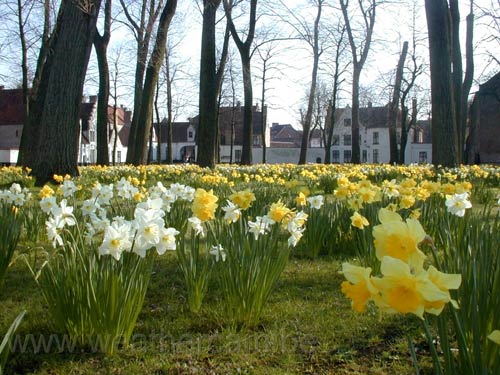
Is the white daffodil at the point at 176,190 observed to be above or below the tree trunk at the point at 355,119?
below

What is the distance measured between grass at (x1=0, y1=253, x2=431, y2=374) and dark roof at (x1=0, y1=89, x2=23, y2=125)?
55.1 meters

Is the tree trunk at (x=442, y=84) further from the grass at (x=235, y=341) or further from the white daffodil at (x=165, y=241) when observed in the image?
the white daffodil at (x=165, y=241)

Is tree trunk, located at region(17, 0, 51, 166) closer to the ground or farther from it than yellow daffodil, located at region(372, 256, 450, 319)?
farther from it

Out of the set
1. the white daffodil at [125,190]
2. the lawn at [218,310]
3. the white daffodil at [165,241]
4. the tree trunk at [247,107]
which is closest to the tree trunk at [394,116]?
the tree trunk at [247,107]

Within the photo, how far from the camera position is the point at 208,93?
14656 mm

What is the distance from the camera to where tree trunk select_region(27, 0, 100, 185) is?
9594mm

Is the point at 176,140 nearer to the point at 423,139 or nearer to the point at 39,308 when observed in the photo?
the point at 423,139

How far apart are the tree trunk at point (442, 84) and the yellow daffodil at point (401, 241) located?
11.3 meters

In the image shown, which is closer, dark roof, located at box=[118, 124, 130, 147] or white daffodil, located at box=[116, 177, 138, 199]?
white daffodil, located at box=[116, 177, 138, 199]

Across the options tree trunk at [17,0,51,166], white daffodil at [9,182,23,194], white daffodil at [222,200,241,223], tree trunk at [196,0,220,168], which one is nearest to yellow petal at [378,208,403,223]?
white daffodil at [222,200,241,223]

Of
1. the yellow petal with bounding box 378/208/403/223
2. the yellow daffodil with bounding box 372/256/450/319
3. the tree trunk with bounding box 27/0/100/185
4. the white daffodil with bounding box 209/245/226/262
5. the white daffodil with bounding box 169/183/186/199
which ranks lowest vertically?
the white daffodil with bounding box 209/245/226/262

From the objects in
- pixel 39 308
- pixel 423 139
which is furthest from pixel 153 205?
pixel 423 139

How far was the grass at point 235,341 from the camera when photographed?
2383mm

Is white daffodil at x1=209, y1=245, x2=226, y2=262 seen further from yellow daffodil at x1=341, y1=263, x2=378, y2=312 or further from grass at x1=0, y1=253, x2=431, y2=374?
yellow daffodil at x1=341, y1=263, x2=378, y2=312
